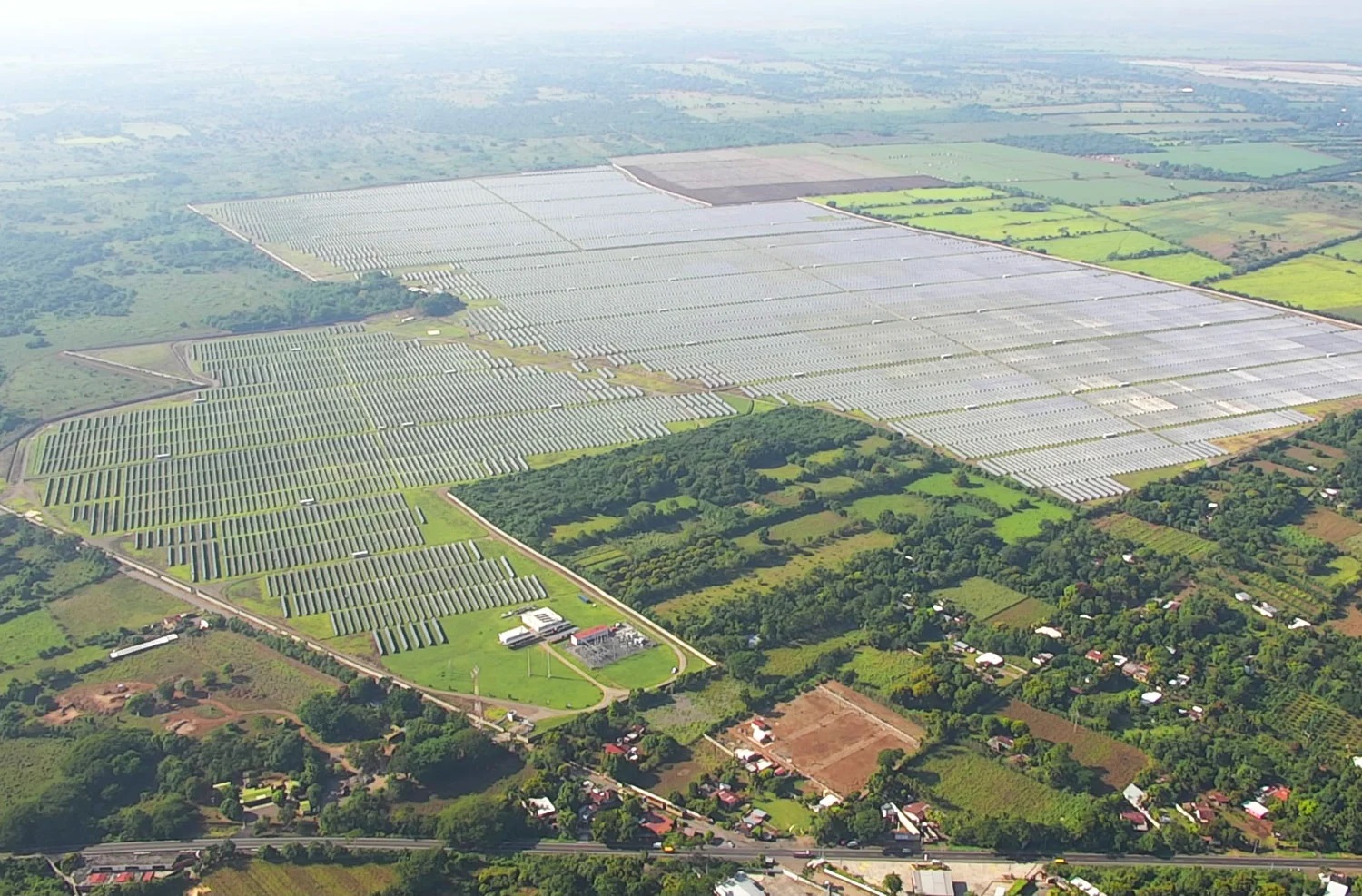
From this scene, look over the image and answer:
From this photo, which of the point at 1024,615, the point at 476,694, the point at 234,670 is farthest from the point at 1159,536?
the point at 234,670

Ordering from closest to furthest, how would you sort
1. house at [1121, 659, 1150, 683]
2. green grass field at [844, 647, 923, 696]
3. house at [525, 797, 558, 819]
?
house at [525, 797, 558, 819]
green grass field at [844, 647, 923, 696]
house at [1121, 659, 1150, 683]

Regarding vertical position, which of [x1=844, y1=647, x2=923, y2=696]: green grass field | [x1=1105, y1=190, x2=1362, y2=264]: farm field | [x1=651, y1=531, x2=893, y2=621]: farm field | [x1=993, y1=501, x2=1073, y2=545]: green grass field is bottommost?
[x1=844, y1=647, x2=923, y2=696]: green grass field

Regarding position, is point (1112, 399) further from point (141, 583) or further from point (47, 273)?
point (47, 273)

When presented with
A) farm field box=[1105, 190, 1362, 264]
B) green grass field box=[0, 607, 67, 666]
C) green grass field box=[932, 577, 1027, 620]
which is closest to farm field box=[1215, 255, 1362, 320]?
farm field box=[1105, 190, 1362, 264]

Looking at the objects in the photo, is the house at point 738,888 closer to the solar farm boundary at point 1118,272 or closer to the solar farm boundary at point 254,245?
the solar farm boundary at point 1118,272

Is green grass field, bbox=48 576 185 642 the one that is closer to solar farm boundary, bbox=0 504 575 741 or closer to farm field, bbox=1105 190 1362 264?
solar farm boundary, bbox=0 504 575 741

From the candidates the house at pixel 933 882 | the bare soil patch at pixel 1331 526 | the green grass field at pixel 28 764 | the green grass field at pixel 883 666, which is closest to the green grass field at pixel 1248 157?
the bare soil patch at pixel 1331 526

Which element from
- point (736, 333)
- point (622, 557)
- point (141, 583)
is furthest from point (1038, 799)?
point (736, 333)
